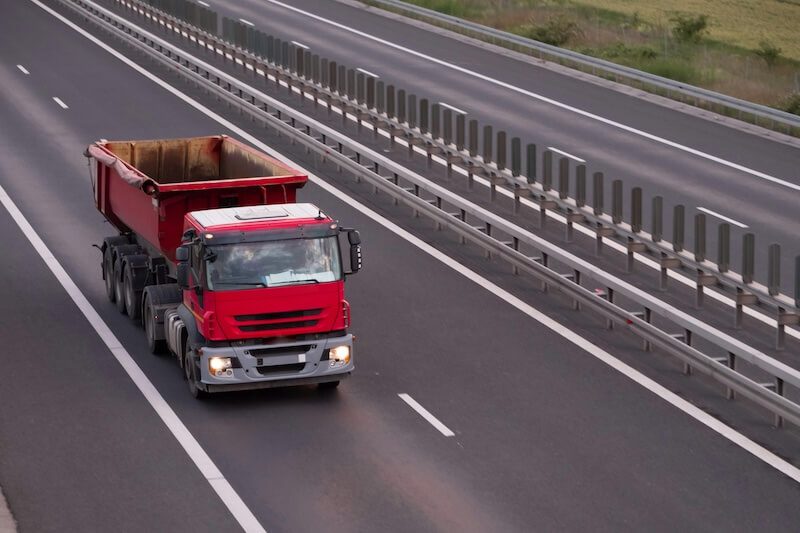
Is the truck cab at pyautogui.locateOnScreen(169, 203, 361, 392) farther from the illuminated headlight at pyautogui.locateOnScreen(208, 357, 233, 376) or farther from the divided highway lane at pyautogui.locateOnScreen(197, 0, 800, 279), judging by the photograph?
the divided highway lane at pyautogui.locateOnScreen(197, 0, 800, 279)

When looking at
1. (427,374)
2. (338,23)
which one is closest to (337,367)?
(427,374)

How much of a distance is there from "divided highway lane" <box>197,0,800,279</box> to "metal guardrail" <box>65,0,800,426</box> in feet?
12.2

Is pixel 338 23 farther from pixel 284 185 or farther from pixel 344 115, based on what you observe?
Result: pixel 284 185

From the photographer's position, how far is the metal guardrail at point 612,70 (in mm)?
36688

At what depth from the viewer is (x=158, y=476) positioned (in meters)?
16.2

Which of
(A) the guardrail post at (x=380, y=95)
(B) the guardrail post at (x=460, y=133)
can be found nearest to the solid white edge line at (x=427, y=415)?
(B) the guardrail post at (x=460, y=133)

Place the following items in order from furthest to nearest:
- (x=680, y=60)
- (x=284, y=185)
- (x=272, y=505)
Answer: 1. (x=680, y=60)
2. (x=284, y=185)
3. (x=272, y=505)

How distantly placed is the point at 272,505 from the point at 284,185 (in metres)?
6.50

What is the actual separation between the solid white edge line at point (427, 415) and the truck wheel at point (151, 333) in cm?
365

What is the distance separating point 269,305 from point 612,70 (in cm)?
2590

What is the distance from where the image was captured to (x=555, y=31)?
168 feet

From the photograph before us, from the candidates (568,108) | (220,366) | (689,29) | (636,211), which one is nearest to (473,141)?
(636,211)

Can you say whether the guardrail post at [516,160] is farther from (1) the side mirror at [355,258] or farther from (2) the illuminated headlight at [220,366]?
(2) the illuminated headlight at [220,366]

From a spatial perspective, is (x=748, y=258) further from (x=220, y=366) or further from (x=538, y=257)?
(x=220, y=366)
